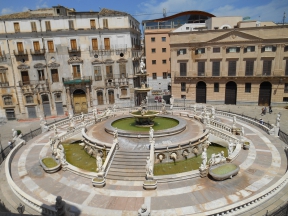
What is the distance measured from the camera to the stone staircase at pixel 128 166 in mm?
15680

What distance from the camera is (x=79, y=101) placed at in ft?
125

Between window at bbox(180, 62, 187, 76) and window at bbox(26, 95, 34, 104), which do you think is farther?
window at bbox(180, 62, 187, 76)

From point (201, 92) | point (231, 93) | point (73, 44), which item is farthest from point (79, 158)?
point (231, 93)

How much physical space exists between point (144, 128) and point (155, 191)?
1041 cm

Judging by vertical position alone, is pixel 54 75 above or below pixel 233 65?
below

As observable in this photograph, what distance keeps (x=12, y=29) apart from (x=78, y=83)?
1315 cm

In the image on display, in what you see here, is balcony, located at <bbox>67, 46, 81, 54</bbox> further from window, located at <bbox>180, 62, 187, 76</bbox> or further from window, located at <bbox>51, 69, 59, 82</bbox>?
window, located at <bbox>180, 62, 187, 76</bbox>

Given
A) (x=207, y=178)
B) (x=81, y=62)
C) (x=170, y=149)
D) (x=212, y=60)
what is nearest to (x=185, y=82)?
(x=212, y=60)

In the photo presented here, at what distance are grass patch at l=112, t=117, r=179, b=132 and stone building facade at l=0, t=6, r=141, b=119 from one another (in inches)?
487

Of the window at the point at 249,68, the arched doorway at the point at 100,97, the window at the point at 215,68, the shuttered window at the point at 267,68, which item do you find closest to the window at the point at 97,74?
the arched doorway at the point at 100,97

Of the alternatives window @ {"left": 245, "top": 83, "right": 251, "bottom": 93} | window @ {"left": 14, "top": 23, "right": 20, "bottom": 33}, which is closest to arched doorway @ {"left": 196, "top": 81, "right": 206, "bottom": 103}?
window @ {"left": 245, "top": 83, "right": 251, "bottom": 93}

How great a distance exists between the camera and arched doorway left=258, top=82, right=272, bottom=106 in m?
37.9

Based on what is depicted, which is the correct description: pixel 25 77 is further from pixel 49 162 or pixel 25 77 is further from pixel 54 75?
pixel 49 162

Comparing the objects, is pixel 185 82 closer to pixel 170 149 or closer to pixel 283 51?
pixel 283 51
